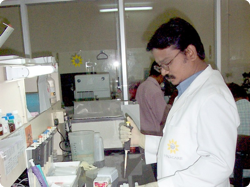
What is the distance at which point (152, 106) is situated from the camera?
7.55 feet

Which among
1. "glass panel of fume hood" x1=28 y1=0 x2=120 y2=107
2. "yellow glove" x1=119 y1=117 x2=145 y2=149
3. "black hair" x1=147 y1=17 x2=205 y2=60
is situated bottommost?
"yellow glove" x1=119 y1=117 x2=145 y2=149

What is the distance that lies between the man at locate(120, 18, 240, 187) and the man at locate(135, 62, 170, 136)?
1091 mm

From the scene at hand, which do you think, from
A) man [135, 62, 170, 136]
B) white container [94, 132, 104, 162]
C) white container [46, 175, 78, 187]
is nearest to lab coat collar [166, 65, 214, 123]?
white container [46, 175, 78, 187]

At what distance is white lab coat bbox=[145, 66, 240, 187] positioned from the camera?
0.86 meters

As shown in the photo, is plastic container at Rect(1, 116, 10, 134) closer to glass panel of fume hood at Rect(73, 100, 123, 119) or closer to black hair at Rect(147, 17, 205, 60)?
black hair at Rect(147, 17, 205, 60)

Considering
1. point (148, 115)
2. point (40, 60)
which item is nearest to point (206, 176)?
point (40, 60)

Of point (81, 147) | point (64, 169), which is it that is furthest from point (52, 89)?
point (64, 169)

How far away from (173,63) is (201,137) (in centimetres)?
35

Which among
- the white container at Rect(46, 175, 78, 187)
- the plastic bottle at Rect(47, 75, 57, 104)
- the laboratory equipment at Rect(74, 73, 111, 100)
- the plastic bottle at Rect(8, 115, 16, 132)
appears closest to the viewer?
the plastic bottle at Rect(8, 115, 16, 132)

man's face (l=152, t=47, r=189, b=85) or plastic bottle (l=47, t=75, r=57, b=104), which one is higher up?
man's face (l=152, t=47, r=189, b=85)

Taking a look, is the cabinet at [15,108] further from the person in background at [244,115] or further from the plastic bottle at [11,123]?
the person in background at [244,115]

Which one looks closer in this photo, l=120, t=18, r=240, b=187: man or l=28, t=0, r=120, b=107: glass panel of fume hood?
l=120, t=18, r=240, b=187: man

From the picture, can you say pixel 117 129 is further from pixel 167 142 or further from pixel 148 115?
pixel 167 142

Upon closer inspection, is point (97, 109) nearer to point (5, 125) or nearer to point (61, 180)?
point (61, 180)
